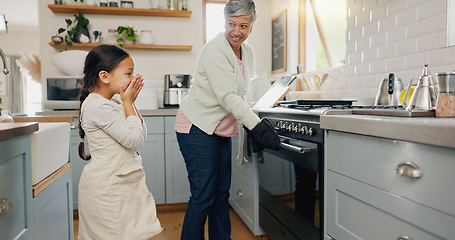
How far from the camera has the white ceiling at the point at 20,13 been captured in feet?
19.7

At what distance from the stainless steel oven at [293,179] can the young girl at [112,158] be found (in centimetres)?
70

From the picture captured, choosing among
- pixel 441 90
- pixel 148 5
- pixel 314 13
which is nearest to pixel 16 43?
pixel 148 5

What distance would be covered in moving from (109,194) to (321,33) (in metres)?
2.70

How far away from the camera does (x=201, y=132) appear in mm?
1729

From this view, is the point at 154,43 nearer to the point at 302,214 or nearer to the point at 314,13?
the point at 314,13

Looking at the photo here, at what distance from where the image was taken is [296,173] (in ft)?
5.59

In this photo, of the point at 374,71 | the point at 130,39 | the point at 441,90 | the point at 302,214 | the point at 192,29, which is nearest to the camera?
the point at 441,90

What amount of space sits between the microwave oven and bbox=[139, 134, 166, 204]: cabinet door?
68 centimetres

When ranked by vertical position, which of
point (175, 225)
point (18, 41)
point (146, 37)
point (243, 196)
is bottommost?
point (175, 225)

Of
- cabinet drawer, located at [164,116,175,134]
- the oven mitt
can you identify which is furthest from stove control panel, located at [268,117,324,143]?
cabinet drawer, located at [164,116,175,134]

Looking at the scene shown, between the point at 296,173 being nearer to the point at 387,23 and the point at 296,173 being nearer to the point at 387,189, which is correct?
the point at 387,189

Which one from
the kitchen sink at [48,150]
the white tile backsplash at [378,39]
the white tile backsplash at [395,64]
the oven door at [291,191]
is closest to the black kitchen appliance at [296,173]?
the oven door at [291,191]

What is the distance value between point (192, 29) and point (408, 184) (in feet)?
9.84

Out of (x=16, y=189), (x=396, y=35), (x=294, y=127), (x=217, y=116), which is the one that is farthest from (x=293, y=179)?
(x=16, y=189)
